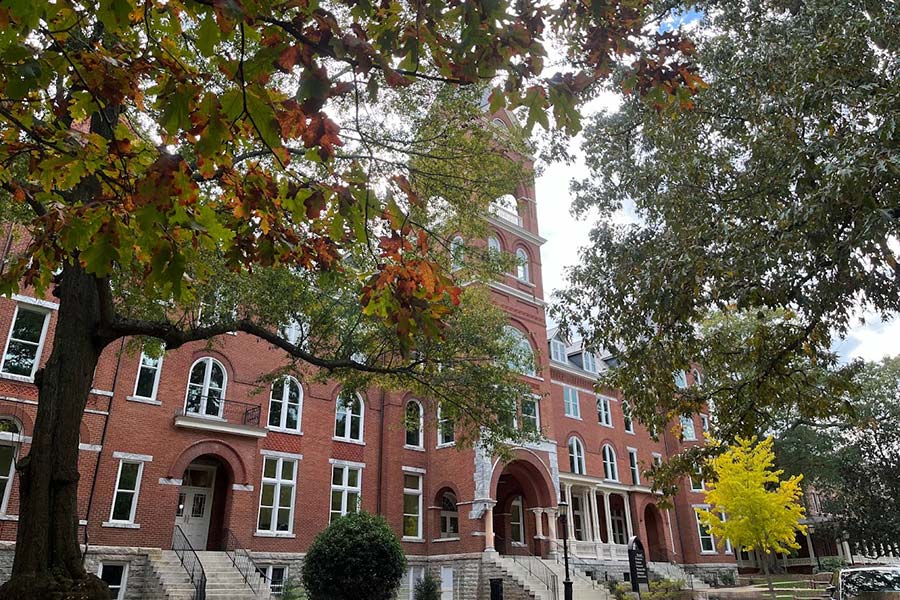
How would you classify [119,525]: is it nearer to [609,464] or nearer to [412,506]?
[412,506]

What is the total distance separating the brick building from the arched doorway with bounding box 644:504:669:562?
0.23m

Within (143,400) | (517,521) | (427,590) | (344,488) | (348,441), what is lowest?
(427,590)

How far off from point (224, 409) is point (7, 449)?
6.09 meters

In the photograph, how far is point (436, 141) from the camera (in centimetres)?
1039

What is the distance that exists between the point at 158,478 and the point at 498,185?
14.5 meters

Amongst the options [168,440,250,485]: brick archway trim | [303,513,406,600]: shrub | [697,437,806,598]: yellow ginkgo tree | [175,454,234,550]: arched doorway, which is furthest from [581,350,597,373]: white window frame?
[175,454,234,550]: arched doorway

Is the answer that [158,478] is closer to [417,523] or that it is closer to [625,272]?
[417,523]

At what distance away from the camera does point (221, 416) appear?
20.7 meters

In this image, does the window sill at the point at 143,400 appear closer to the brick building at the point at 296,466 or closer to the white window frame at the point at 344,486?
the brick building at the point at 296,466

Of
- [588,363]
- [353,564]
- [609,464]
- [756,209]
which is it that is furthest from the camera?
[588,363]

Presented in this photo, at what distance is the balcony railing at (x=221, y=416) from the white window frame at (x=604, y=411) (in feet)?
60.8

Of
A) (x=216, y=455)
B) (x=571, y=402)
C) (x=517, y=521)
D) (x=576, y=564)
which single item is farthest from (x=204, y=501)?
(x=571, y=402)

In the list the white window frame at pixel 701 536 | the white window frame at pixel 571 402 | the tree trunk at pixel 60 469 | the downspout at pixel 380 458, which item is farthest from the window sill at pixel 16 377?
the white window frame at pixel 701 536

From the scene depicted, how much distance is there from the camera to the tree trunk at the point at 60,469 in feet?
19.6
